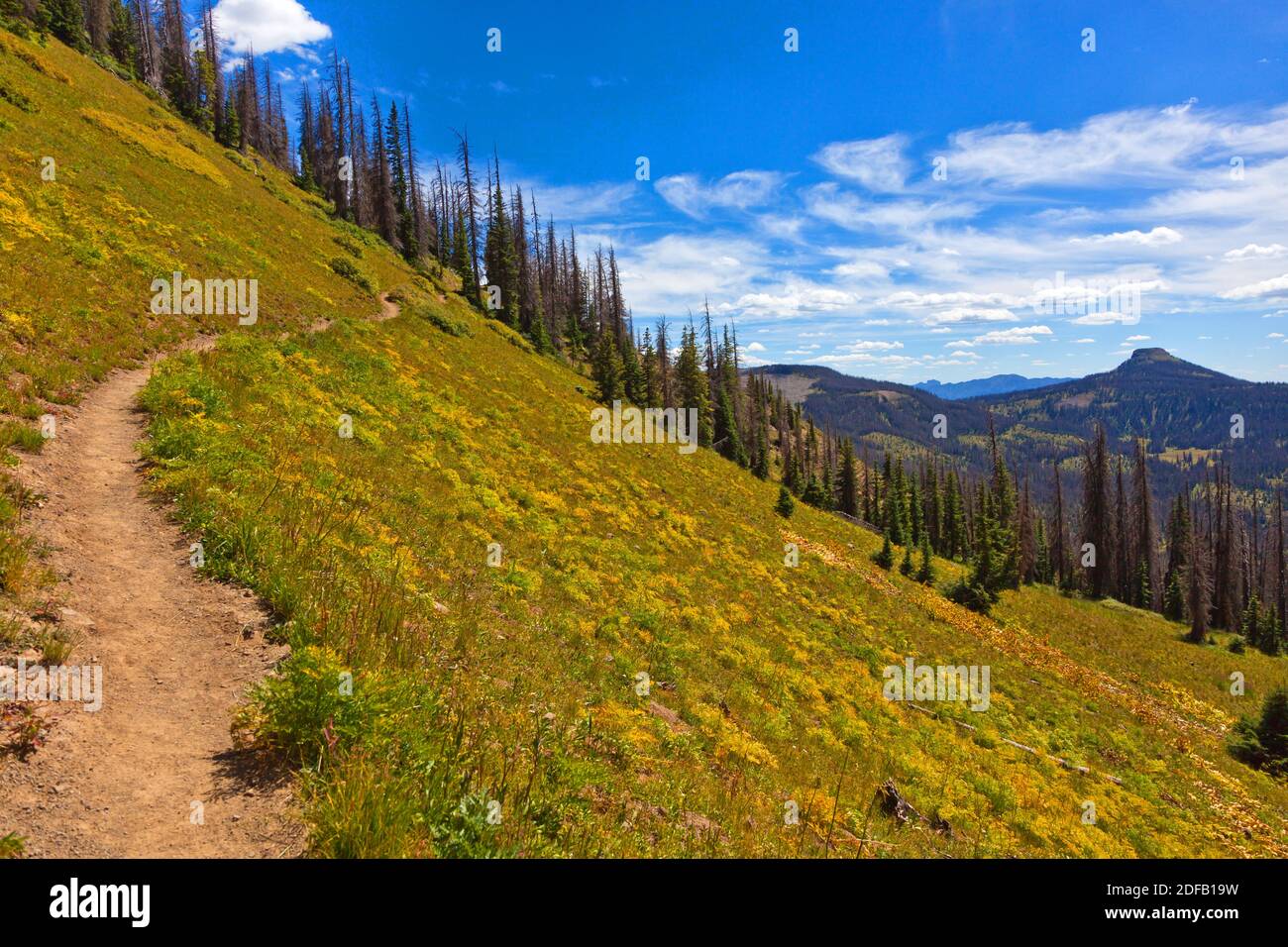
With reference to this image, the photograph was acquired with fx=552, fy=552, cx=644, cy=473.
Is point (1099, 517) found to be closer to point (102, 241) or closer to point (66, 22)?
point (102, 241)

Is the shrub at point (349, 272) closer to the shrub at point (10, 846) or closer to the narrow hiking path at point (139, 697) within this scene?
the narrow hiking path at point (139, 697)

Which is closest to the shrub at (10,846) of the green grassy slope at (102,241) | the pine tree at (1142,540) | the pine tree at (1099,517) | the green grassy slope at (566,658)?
the green grassy slope at (566,658)

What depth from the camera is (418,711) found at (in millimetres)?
5289

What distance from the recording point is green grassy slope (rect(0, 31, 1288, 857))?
16.3 ft

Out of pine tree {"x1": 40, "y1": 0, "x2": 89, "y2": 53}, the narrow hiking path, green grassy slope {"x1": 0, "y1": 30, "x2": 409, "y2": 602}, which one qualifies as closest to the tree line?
pine tree {"x1": 40, "y1": 0, "x2": 89, "y2": 53}

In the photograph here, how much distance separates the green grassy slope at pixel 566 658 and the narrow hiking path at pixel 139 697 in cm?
36

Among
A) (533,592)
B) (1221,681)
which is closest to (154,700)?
(533,592)

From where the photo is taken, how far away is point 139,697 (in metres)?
4.91

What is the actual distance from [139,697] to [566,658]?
20.1 ft

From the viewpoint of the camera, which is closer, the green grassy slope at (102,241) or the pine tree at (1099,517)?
the green grassy slope at (102,241)

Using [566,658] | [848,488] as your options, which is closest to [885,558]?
[566,658]

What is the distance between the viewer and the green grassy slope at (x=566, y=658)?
16.3 ft

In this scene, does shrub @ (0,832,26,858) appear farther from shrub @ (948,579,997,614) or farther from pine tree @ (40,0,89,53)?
pine tree @ (40,0,89,53)
